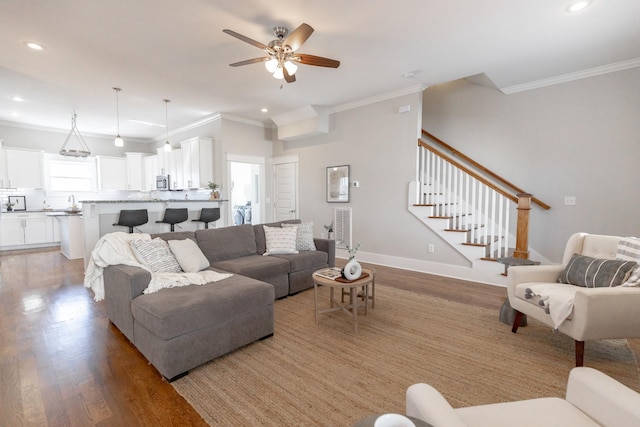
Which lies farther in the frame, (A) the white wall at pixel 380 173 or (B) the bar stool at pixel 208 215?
(B) the bar stool at pixel 208 215

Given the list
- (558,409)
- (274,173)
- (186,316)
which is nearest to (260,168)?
(274,173)

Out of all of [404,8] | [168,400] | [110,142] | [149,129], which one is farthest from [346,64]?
[110,142]

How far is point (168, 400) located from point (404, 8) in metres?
3.53

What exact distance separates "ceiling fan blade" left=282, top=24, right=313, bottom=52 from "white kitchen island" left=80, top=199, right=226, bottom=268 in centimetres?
360

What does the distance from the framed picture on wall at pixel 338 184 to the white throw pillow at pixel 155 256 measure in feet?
11.6

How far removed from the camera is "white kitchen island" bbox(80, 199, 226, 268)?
171 inches

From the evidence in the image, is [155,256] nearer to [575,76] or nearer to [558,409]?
[558,409]

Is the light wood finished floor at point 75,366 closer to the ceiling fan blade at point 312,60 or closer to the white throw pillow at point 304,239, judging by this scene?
the white throw pillow at point 304,239

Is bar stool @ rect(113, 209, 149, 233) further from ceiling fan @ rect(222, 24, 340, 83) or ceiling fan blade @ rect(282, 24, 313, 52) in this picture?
ceiling fan blade @ rect(282, 24, 313, 52)

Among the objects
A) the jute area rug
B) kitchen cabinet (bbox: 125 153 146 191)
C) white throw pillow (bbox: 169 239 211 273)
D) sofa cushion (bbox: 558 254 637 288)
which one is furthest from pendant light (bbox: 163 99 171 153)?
sofa cushion (bbox: 558 254 637 288)

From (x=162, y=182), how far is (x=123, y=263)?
532cm

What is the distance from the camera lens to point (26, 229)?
655 cm

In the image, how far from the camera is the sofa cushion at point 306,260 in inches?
139

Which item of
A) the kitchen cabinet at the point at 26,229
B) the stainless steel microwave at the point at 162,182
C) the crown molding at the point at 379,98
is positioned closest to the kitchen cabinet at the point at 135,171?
the stainless steel microwave at the point at 162,182
